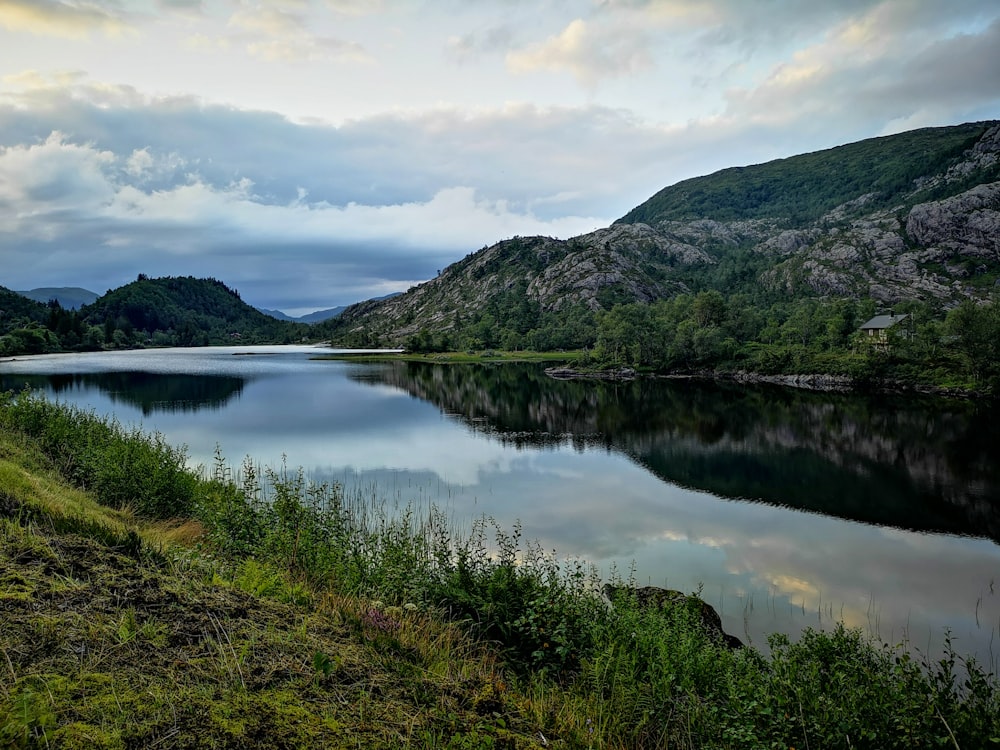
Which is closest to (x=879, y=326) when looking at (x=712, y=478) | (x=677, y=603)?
(x=712, y=478)

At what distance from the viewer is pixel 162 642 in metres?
5.54

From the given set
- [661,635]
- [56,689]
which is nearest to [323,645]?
[56,689]

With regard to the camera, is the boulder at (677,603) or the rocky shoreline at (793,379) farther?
the rocky shoreline at (793,379)

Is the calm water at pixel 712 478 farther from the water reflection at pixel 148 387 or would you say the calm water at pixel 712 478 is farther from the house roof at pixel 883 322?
the house roof at pixel 883 322

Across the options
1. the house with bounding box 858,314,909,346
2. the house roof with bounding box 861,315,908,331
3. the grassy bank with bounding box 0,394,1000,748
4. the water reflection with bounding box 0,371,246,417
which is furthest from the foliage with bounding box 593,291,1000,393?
the grassy bank with bounding box 0,394,1000,748

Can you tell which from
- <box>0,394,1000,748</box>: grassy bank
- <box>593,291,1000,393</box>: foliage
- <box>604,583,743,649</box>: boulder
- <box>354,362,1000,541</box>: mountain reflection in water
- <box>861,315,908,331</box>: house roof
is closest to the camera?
<box>0,394,1000,748</box>: grassy bank

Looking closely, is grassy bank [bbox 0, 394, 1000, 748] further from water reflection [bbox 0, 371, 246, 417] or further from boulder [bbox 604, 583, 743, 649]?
water reflection [bbox 0, 371, 246, 417]

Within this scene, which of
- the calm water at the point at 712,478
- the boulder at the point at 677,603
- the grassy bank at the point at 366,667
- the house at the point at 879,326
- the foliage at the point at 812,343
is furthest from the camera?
the house at the point at 879,326

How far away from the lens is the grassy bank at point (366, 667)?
4.64 meters

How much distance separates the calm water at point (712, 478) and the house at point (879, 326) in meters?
37.4

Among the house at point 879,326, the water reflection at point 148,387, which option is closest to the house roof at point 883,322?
the house at point 879,326

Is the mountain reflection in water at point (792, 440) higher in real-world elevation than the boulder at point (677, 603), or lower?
lower

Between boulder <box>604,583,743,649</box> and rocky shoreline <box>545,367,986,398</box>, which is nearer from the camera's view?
boulder <box>604,583,743,649</box>

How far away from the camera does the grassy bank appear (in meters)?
4.64
